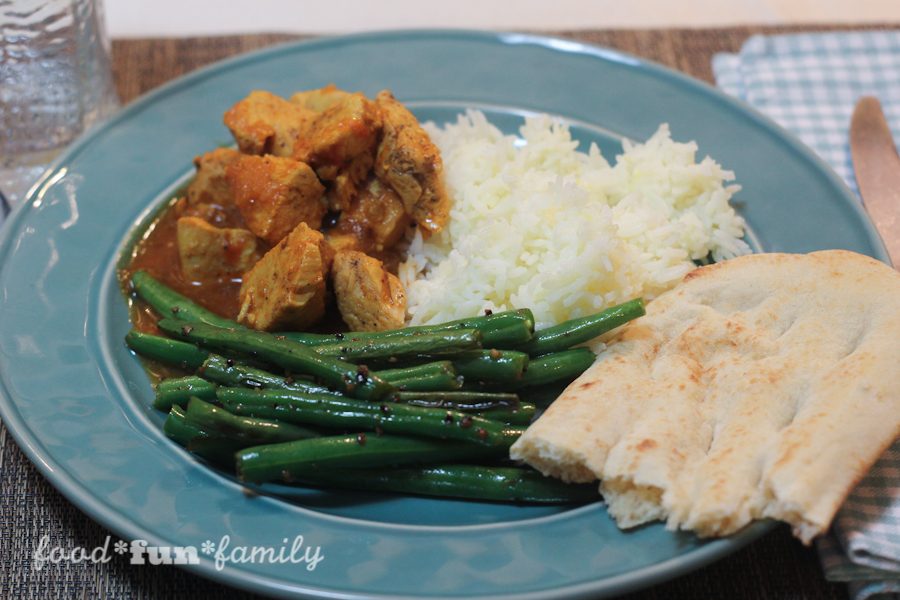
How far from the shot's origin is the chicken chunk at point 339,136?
4148mm

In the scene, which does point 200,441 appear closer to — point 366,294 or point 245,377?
point 245,377

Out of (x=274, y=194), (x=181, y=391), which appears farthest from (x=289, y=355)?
(x=274, y=194)

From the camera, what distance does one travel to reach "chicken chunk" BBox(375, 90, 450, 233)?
4195 mm

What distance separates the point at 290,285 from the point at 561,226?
4.00 feet

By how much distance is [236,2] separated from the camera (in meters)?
6.64

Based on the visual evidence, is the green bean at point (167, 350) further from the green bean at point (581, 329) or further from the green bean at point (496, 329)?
the green bean at point (581, 329)

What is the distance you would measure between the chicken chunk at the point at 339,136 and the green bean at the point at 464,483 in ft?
5.37

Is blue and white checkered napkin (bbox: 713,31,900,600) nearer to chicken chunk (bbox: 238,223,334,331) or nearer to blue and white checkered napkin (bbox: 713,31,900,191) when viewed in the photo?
blue and white checkered napkin (bbox: 713,31,900,191)

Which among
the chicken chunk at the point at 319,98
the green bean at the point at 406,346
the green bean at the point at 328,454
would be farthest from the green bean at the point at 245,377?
the chicken chunk at the point at 319,98

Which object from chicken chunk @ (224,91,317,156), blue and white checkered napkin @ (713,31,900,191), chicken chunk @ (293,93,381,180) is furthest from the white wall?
chicken chunk @ (293,93,381,180)

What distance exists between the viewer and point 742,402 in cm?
307

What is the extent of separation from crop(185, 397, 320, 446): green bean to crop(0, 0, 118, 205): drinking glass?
239cm

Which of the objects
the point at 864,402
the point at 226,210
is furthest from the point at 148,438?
the point at 864,402

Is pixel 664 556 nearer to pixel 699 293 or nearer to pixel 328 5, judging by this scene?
pixel 699 293
